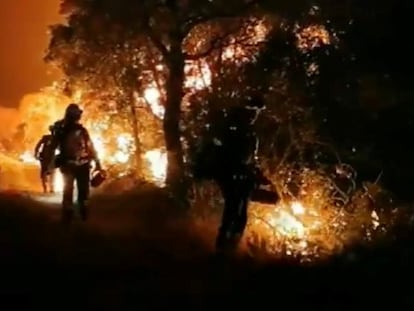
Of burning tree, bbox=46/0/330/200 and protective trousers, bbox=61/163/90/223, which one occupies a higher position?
burning tree, bbox=46/0/330/200

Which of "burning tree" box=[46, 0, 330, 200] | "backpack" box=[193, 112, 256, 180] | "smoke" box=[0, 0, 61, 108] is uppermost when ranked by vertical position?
"smoke" box=[0, 0, 61, 108]

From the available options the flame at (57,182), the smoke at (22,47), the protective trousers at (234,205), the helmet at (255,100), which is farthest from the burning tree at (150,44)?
the smoke at (22,47)

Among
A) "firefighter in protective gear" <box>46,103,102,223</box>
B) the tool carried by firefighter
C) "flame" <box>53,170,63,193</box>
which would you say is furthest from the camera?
"flame" <box>53,170,63,193</box>

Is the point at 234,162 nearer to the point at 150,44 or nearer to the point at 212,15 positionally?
the point at 212,15

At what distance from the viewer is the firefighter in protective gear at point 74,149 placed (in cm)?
1293

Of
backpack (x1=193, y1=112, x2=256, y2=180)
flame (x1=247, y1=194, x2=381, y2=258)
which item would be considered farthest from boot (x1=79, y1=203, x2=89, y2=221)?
backpack (x1=193, y1=112, x2=256, y2=180)

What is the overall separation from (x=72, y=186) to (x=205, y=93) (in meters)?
5.98

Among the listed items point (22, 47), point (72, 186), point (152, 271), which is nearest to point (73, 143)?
point (72, 186)

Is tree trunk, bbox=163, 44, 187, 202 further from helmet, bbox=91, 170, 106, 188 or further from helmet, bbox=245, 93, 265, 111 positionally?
helmet, bbox=91, 170, 106, 188

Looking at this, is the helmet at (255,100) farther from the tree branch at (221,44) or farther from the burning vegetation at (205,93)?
the tree branch at (221,44)

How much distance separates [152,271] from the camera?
11984 millimetres

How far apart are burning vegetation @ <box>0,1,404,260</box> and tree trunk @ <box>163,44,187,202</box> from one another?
0.02 metres

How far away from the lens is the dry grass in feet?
35.4

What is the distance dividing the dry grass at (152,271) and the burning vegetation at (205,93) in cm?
138
